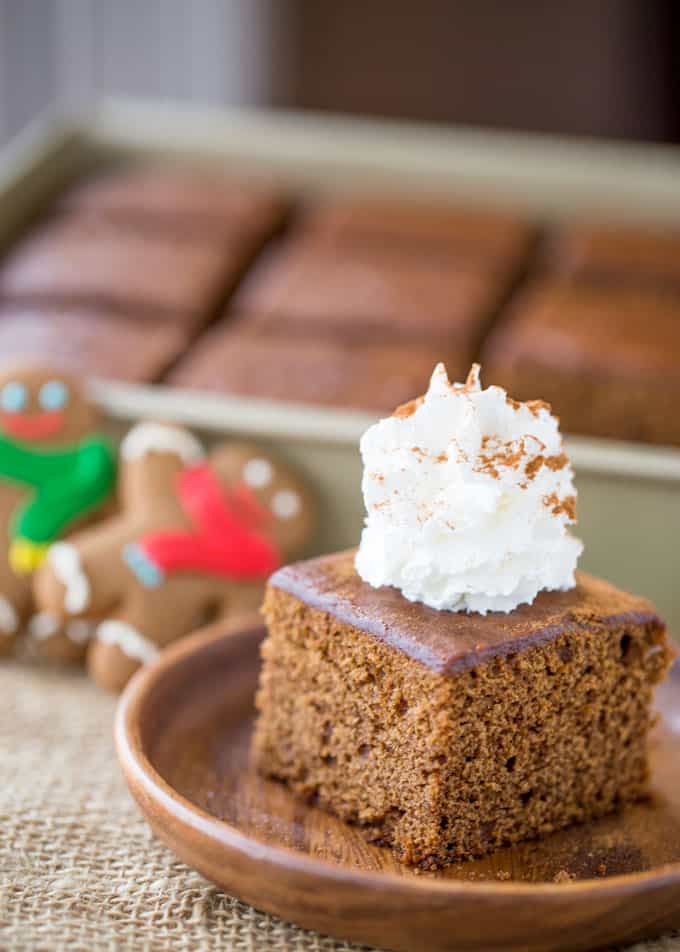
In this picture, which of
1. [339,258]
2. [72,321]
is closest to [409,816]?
[72,321]

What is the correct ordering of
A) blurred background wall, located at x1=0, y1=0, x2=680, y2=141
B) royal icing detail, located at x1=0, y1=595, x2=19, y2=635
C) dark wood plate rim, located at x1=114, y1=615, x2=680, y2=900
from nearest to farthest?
1. dark wood plate rim, located at x1=114, y1=615, x2=680, y2=900
2. royal icing detail, located at x1=0, y1=595, x2=19, y2=635
3. blurred background wall, located at x1=0, y1=0, x2=680, y2=141

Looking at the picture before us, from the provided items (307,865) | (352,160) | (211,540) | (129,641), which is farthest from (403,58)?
(307,865)

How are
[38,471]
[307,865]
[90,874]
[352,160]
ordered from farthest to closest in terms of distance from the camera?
1. [352,160]
2. [38,471]
3. [90,874]
4. [307,865]

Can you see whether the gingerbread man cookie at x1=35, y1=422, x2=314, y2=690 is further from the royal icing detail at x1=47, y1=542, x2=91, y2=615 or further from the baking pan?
the baking pan

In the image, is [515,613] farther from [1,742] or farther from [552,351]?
[552,351]

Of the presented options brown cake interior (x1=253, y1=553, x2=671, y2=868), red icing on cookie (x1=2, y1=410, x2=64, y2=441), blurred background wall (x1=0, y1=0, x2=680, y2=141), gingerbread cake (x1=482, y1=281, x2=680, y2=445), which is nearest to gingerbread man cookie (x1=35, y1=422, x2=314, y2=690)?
red icing on cookie (x1=2, y1=410, x2=64, y2=441)

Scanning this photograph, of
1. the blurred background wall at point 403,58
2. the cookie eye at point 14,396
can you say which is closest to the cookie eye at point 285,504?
the cookie eye at point 14,396

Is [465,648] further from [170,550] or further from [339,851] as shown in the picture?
[170,550]
